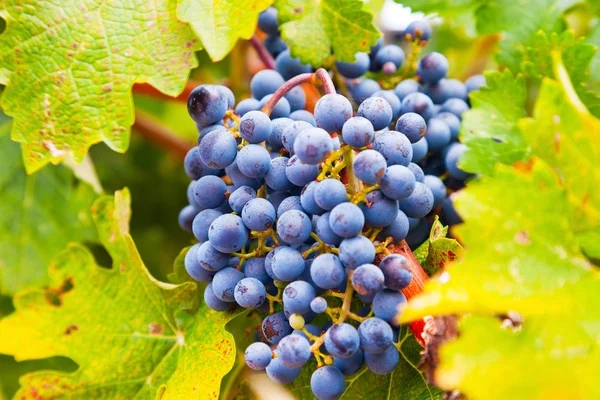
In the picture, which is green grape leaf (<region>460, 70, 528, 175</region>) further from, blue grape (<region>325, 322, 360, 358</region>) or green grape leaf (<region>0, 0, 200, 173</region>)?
green grape leaf (<region>0, 0, 200, 173</region>)

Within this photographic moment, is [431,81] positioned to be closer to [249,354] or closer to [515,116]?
[515,116]

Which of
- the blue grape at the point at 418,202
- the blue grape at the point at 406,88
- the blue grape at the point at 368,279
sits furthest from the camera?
the blue grape at the point at 406,88

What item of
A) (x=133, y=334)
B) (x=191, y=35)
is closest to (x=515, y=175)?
(x=191, y=35)

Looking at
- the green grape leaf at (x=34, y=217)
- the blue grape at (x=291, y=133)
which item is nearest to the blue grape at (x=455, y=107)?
the blue grape at (x=291, y=133)

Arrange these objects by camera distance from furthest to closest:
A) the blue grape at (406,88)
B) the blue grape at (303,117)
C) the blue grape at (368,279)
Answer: the blue grape at (406,88), the blue grape at (303,117), the blue grape at (368,279)

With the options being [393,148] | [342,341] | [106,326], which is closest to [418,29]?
[393,148]

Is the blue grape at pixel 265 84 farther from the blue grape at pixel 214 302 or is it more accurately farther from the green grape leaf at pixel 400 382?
the green grape leaf at pixel 400 382
